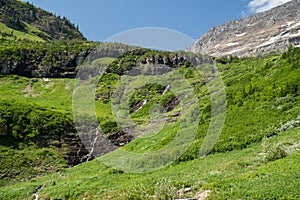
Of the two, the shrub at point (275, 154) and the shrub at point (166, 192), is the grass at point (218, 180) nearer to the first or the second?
the shrub at point (275, 154)

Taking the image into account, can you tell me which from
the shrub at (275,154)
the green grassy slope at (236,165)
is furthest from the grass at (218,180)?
the shrub at (275,154)

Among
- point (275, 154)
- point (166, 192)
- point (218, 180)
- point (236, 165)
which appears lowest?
point (218, 180)

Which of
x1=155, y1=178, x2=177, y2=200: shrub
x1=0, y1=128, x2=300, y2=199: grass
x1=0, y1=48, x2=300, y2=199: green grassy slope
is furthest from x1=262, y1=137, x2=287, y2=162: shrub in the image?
x1=155, y1=178, x2=177, y2=200: shrub

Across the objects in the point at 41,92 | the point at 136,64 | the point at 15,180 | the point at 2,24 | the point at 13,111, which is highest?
the point at 2,24

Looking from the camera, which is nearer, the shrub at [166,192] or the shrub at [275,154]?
the shrub at [166,192]

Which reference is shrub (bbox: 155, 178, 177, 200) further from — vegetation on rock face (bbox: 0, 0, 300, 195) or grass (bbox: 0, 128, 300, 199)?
grass (bbox: 0, 128, 300, 199)

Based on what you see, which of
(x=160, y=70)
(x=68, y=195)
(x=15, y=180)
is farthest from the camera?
(x=160, y=70)

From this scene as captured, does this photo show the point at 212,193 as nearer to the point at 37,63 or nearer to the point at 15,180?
the point at 15,180

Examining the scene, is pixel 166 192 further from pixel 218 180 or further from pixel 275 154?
pixel 275 154

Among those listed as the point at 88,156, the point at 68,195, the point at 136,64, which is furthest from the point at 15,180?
the point at 136,64

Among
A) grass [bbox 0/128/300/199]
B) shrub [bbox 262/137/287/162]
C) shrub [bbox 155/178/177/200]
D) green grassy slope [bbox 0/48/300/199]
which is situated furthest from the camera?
shrub [bbox 262/137/287/162]

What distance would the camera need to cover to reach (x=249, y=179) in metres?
15.8

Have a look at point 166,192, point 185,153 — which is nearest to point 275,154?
point 166,192

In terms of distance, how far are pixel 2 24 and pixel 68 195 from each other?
663 ft
